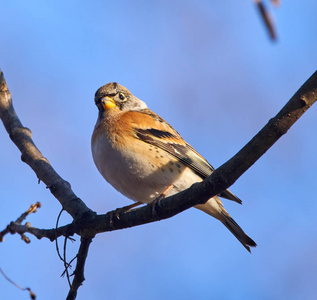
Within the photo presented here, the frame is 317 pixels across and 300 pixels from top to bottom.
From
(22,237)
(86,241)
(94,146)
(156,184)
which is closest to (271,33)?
(22,237)

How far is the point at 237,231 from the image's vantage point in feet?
16.3

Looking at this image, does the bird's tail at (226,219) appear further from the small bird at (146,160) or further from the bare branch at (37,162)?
the bare branch at (37,162)

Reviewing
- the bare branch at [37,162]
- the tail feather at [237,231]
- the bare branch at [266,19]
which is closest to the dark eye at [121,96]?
the bare branch at [37,162]

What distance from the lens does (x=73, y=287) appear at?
343cm

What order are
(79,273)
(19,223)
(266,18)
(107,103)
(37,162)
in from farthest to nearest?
(107,103) → (37,162) → (79,273) → (19,223) → (266,18)

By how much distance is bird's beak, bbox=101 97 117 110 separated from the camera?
17.5ft

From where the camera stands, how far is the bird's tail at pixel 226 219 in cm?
488

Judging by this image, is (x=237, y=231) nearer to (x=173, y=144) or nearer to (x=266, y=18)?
(x=173, y=144)

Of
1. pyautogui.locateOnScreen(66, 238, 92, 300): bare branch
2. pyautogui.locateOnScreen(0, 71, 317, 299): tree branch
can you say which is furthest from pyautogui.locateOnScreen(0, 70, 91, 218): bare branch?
pyautogui.locateOnScreen(66, 238, 92, 300): bare branch

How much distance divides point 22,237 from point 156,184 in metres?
2.22

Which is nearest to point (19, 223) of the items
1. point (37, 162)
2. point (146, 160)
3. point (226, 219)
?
point (37, 162)

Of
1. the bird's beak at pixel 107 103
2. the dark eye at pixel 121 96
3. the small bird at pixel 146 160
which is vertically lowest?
the small bird at pixel 146 160

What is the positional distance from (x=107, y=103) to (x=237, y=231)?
7.36ft

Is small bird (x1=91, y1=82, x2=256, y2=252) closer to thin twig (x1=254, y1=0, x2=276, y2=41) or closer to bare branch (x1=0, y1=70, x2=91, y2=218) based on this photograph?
bare branch (x1=0, y1=70, x2=91, y2=218)
